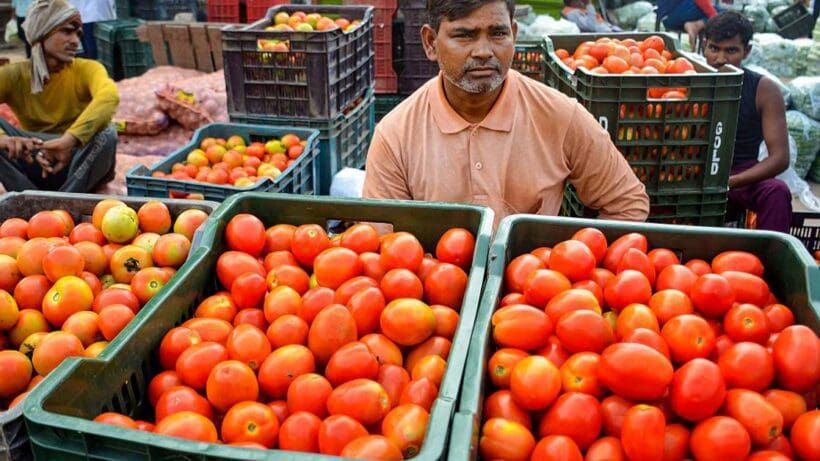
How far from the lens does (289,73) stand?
497 centimetres

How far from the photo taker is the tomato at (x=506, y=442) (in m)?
1.50

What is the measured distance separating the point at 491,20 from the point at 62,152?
364 cm

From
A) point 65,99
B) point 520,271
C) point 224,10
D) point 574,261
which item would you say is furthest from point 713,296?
point 224,10

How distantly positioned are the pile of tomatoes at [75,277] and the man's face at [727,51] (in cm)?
355

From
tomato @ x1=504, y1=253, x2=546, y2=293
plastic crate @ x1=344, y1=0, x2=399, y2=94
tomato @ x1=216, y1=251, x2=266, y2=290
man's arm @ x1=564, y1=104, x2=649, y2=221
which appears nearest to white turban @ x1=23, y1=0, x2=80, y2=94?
plastic crate @ x1=344, y1=0, x2=399, y2=94

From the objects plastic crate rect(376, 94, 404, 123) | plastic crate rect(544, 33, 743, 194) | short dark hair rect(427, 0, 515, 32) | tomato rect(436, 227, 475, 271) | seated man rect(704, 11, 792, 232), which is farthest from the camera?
plastic crate rect(376, 94, 404, 123)

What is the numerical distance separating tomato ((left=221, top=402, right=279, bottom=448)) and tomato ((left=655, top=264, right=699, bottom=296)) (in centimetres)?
107

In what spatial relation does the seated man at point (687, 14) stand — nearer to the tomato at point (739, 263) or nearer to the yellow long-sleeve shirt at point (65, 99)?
the yellow long-sleeve shirt at point (65, 99)

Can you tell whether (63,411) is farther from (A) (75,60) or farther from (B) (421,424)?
(A) (75,60)

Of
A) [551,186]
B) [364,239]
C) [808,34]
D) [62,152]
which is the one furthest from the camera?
[808,34]

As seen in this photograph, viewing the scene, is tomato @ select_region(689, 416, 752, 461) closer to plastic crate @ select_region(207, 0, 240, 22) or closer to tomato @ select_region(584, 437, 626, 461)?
tomato @ select_region(584, 437, 626, 461)

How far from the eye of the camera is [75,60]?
5.45m

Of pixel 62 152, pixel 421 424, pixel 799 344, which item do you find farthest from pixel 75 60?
pixel 799 344

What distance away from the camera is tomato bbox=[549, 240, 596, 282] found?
1.94 metres
